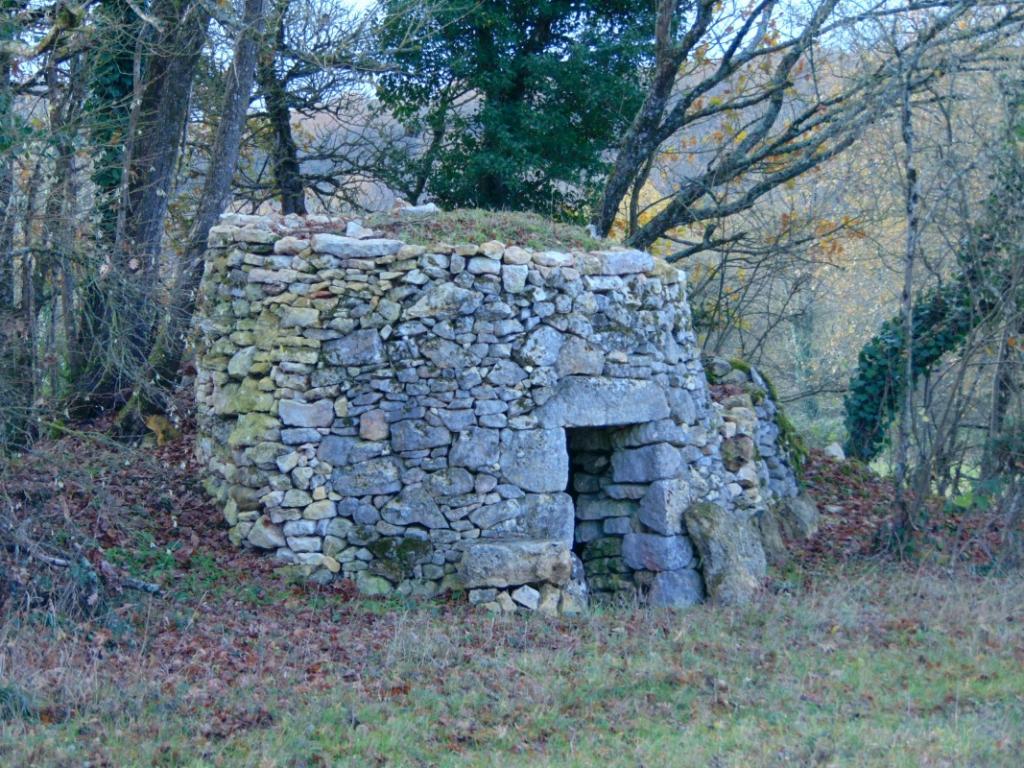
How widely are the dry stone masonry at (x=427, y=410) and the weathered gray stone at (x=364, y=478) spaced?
2 centimetres

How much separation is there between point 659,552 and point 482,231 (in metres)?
2.98

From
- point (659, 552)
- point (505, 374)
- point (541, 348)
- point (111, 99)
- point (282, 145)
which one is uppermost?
point (282, 145)

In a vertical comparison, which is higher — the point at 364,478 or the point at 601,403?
the point at 601,403

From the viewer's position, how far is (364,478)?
26.9ft

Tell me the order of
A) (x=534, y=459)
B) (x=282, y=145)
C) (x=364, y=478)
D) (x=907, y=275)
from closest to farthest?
1. (x=364, y=478)
2. (x=534, y=459)
3. (x=907, y=275)
4. (x=282, y=145)

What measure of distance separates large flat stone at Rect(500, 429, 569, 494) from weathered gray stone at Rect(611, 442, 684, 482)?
789 mm

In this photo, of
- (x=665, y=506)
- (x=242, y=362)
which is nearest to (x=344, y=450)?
(x=242, y=362)

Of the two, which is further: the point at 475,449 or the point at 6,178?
the point at 475,449

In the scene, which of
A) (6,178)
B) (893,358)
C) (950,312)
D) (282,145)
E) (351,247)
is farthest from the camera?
(282,145)

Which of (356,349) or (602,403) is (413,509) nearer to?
(356,349)

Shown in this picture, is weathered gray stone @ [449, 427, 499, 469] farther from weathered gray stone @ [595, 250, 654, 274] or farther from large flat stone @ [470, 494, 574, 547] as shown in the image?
weathered gray stone @ [595, 250, 654, 274]

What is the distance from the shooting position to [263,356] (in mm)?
8359

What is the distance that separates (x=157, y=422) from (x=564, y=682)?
6036 mm

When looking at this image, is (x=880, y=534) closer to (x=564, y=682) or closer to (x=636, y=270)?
(x=636, y=270)
